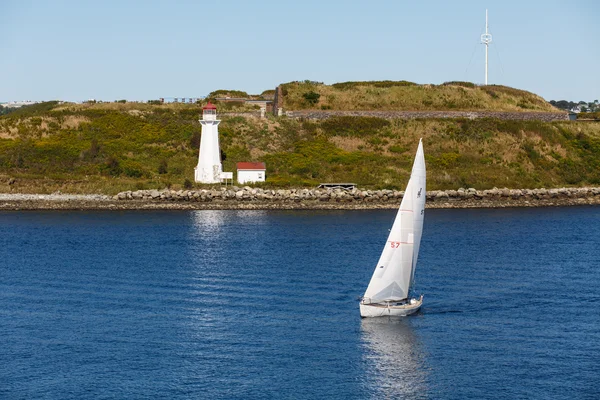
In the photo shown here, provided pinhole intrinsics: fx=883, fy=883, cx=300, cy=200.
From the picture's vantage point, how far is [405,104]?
114 m

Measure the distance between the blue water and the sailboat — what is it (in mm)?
738

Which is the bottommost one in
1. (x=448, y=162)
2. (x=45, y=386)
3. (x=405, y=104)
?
(x=45, y=386)

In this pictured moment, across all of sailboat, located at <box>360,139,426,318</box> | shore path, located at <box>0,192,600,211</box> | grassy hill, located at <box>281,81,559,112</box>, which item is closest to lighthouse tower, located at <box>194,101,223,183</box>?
shore path, located at <box>0,192,600,211</box>

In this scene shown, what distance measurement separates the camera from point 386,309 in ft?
128

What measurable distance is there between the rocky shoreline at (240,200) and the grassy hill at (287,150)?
292 cm

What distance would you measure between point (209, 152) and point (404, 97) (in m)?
39.5

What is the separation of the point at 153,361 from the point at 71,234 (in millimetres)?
31925

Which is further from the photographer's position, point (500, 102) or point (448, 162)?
point (500, 102)

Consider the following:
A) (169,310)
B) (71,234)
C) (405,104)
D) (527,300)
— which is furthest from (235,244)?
(405,104)

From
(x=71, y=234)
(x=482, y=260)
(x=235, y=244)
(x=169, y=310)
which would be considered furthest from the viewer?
(x=71, y=234)

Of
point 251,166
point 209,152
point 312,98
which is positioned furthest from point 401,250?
point 312,98

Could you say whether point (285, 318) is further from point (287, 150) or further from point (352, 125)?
point (352, 125)

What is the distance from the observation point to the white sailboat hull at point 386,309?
38.8 m

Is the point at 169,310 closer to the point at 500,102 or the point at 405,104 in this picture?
the point at 405,104
